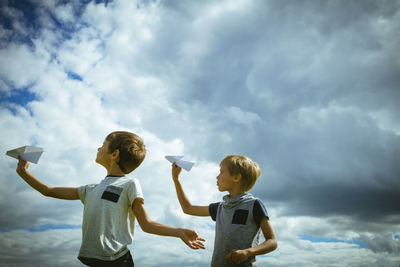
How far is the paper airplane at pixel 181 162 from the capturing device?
18.8 ft

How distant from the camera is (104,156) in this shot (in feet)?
16.5

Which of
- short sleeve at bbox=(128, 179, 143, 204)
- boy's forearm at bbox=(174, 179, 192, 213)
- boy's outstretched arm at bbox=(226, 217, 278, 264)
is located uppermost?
boy's forearm at bbox=(174, 179, 192, 213)

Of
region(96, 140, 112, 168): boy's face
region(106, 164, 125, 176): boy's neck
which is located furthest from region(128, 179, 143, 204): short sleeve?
region(96, 140, 112, 168): boy's face

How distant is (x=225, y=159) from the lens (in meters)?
5.84

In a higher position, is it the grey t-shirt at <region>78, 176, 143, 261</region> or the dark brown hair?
the dark brown hair

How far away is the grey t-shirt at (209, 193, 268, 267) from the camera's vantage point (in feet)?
16.1

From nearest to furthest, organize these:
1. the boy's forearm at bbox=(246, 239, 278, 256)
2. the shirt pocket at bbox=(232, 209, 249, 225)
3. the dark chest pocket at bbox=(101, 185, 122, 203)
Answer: the boy's forearm at bbox=(246, 239, 278, 256) → the dark chest pocket at bbox=(101, 185, 122, 203) → the shirt pocket at bbox=(232, 209, 249, 225)

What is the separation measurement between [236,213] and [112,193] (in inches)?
87.6

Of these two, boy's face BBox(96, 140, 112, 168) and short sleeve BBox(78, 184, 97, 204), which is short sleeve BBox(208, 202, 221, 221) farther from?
short sleeve BBox(78, 184, 97, 204)

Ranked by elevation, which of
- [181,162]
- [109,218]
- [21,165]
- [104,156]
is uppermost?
[181,162]

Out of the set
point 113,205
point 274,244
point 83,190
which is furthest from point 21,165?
point 274,244

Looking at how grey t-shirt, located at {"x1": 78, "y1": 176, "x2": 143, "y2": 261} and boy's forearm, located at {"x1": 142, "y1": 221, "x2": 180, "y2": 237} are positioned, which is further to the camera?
grey t-shirt, located at {"x1": 78, "y1": 176, "x2": 143, "y2": 261}

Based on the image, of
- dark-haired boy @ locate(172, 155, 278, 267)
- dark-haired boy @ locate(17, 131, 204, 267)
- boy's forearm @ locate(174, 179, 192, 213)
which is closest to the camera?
dark-haired boy @ locate(17, 131, 204, 267)

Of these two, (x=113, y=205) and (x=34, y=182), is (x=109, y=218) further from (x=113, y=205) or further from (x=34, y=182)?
(x=34, y=182)
